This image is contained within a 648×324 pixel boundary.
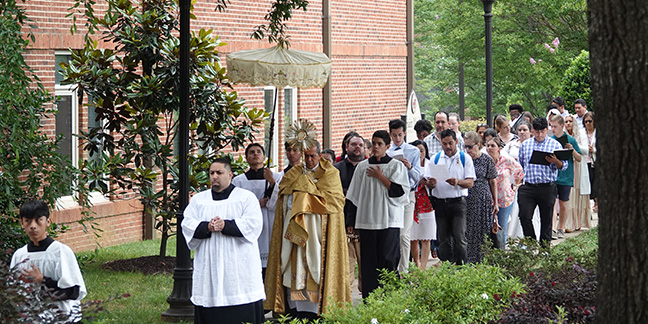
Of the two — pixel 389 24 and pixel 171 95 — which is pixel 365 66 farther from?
pixel 171 95

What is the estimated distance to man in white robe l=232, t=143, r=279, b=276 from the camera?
35.7 feet

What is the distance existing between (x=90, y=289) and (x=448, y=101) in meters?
29.4

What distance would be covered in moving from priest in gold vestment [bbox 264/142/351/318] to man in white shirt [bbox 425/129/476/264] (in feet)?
8.34

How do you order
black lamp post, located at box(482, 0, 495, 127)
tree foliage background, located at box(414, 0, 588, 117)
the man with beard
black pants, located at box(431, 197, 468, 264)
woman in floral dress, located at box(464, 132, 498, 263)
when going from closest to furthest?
the man with beard < black pants, located at box(431, 197, 468, 264) < woman in floral dress, located at box(464, 132, 498, 263) < black lamp post, located at box(482, 0, 495, 127) < tree foliage background, located at box(414, 0, 588, 117)

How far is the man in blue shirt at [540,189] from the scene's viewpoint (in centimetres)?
1526

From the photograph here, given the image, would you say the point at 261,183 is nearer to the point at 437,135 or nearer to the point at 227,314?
the point at 227,314

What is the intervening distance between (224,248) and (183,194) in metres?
1.41

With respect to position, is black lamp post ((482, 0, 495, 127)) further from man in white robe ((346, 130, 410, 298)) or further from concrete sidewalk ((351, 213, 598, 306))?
man in white robe ((346, 130, 410, 298))

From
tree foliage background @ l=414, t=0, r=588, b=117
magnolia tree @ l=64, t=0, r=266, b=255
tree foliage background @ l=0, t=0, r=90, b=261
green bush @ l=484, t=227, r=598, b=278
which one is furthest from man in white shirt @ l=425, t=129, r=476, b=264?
tree foliage background @ l=414, t=0, r=588, b=117

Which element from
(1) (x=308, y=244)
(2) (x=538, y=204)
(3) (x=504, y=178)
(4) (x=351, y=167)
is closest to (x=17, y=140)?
(1) (x=308, y=244)

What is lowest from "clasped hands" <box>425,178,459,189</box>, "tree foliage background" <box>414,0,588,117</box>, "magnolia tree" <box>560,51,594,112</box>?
"clasped hands" <box>425,178,459,189</box>

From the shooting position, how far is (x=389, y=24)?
25938 millimetres

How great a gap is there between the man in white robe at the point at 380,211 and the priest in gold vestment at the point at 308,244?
0.81 m

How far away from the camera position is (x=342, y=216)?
1051 cm
